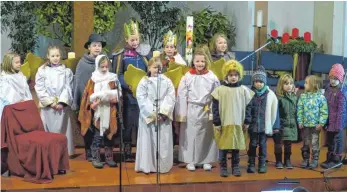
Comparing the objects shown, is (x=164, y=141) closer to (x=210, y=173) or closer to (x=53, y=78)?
(x=210, y=173)

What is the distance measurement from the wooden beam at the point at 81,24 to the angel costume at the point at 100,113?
2.72ft

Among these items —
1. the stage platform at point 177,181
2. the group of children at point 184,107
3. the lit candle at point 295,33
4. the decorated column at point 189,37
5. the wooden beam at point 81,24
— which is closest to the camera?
the stage platform at point 177,181

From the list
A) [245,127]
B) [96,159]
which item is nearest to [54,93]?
[96,159]

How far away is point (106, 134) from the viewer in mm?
5391

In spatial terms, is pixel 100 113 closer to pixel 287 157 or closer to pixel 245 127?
pixel 245 127

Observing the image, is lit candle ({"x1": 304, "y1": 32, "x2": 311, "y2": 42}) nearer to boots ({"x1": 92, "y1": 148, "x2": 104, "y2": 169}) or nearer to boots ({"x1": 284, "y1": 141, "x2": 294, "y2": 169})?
boots ({"x1": 284, "y1": 141, "x2": 294, "y2": 169})

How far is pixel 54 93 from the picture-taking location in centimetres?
545

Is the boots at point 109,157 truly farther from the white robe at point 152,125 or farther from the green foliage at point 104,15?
the green foliage at point 104,15

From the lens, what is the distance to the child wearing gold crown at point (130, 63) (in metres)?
5.52

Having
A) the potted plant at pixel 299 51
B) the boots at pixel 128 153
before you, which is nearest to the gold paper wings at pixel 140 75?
the boots at pixel 128 153

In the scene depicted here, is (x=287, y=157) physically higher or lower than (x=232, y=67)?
lower

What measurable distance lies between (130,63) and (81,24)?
88 centimetres

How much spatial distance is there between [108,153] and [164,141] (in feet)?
1.87

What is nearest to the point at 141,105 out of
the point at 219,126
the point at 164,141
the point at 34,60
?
A: the point at 164,141
